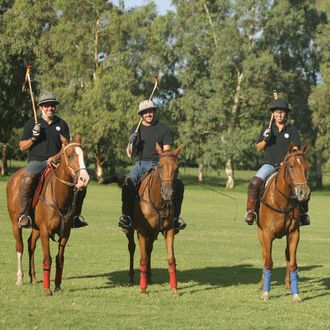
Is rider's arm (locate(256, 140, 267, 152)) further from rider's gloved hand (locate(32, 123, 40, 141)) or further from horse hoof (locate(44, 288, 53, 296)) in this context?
horse hoof (locate(44, 288, 53, 296))

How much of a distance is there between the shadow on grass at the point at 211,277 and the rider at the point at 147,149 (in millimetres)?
1438

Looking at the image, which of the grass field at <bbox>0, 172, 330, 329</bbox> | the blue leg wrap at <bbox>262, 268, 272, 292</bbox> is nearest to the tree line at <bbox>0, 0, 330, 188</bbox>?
the grass field at <bbox>0, 172, 330, 329</bbox>

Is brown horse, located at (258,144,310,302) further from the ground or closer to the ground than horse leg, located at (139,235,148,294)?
further from the ground

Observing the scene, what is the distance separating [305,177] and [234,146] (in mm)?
53708

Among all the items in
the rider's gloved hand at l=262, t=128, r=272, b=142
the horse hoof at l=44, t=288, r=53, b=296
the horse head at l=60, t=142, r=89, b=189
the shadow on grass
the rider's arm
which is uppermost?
the rider's gloved hand at l=262, t=128, r=272, b=142

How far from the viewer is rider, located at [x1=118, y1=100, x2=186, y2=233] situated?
46.4 ft

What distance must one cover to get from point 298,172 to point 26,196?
4900 mm

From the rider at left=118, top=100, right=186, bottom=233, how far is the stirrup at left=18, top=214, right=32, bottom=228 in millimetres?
1753

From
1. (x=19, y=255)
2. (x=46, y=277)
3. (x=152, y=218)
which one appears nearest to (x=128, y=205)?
(x=152, y=218)

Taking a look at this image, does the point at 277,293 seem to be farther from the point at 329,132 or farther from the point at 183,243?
the point at 329,132

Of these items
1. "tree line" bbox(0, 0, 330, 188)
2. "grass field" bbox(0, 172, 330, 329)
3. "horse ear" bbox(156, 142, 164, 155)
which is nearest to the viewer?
"grass field" bbox(0, 172, 330, 329)

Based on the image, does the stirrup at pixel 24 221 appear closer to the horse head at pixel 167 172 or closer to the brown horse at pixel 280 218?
the horse head at pixel 167 172

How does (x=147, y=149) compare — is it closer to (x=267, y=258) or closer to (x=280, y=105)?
(x=280, y=105)

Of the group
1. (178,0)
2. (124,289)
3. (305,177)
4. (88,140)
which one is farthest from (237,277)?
(178,0)
